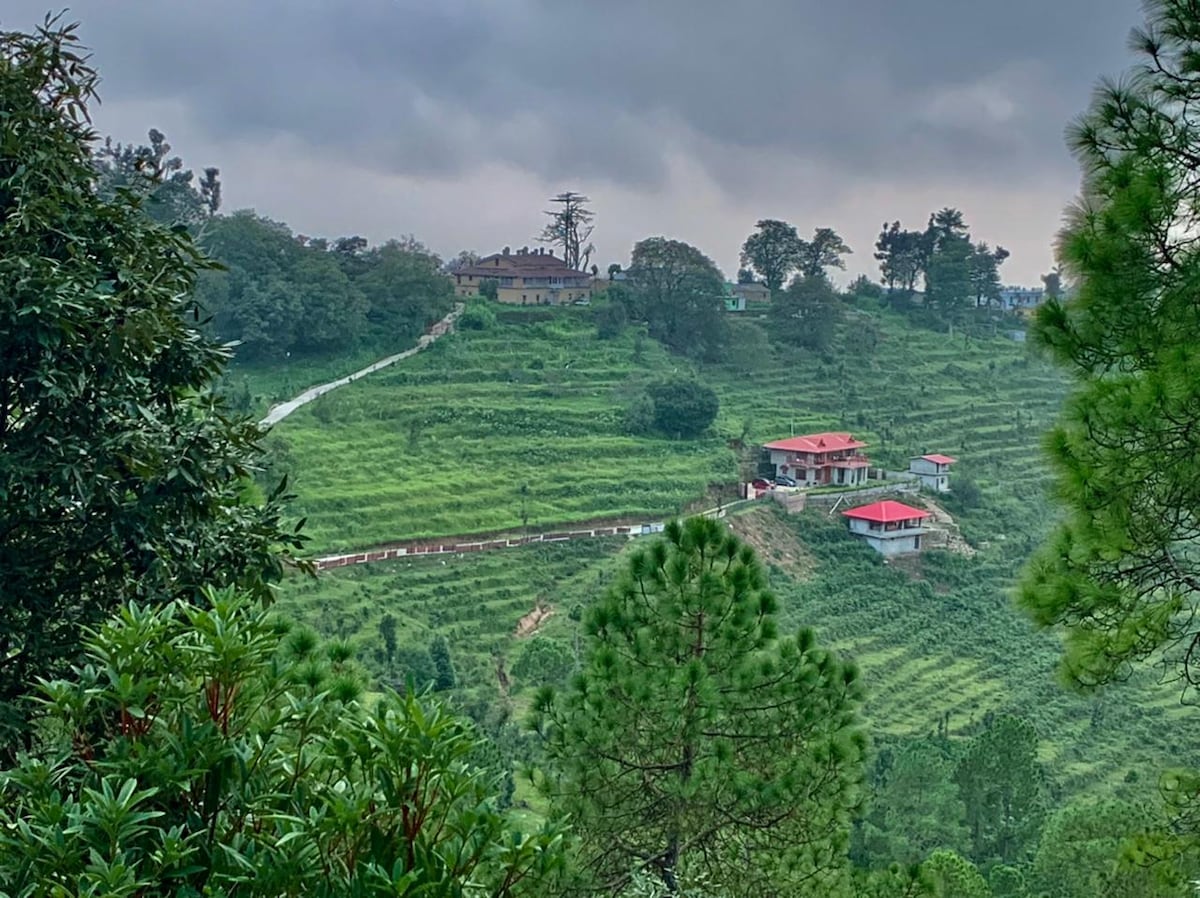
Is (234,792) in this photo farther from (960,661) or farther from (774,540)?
(774,540)

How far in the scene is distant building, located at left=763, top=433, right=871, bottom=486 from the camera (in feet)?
67.4

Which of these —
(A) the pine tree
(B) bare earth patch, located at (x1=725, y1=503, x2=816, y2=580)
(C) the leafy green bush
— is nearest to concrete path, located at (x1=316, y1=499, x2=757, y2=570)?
(B) bare earth patch, located at (x1=725, y1=503, x2=816, y2=580)

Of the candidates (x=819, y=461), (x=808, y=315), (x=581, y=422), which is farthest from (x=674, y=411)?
(x=808, y=315)

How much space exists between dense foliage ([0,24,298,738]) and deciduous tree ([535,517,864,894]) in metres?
1.39

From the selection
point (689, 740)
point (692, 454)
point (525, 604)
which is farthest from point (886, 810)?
point (692, 454)

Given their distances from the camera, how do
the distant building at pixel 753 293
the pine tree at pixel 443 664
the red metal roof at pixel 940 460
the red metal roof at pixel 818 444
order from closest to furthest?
1. the pine tree at pixel 443 664
2. the red metal roof at pixel 818 444
3. the red metal roof at pixel 940 460
4. the distant building at pixel 753 293

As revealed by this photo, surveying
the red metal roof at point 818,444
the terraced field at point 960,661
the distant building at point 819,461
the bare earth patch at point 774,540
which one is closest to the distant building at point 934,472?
the distant building at point 819,461

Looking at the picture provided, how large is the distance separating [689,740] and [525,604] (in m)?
11.8

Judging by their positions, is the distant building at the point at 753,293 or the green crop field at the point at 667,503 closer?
the green crop field at the point at 667,503

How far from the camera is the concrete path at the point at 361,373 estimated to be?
19.8 m

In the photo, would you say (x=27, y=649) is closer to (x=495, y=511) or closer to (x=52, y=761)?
(x=52, y=761)

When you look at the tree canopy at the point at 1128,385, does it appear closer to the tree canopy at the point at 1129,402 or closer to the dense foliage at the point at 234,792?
the tree canopy at the point at 1129,402

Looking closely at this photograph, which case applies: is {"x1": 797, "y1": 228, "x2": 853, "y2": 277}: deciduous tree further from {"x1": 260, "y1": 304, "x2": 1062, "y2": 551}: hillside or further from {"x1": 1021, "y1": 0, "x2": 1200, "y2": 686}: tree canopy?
{"x1": 1021, "y1": 0, "x2": 1200, "y2": 686}: tree canopy

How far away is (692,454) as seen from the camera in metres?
20.9
